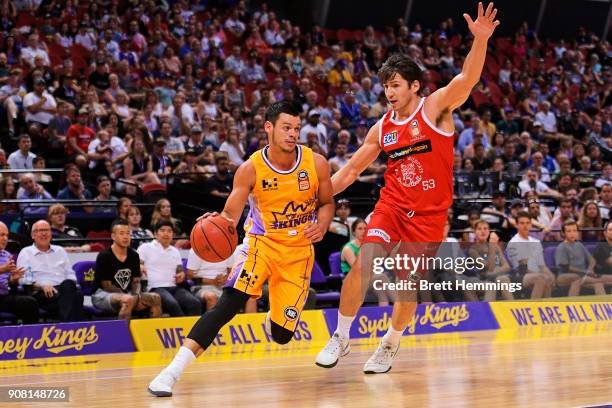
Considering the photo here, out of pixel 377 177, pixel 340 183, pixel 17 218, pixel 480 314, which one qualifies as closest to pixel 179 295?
pixel 17 218

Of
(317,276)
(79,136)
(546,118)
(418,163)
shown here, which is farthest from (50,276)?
(546,118)

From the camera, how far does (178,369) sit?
6613 mm

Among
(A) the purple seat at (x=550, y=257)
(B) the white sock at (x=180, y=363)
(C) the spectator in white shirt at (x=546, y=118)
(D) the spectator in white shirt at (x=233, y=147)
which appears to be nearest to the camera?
(B) the white sock at (x=180, y=363)

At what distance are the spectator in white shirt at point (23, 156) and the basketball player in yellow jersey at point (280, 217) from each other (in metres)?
7.49

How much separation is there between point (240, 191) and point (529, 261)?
7192 mm

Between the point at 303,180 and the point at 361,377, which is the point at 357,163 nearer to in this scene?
the point at 303,180

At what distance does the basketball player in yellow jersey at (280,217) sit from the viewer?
6957 millimetres

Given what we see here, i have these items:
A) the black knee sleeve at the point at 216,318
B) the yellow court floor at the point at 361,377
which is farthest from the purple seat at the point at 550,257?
the black knee sleeve at the point at 216,318

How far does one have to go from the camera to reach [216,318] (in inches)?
267

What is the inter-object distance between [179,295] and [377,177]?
5.66 m

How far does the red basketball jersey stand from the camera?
7.34 m

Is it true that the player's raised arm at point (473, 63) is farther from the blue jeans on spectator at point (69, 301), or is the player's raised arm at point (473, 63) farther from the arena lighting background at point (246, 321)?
the blue jeans on spectator at point (69, 301)

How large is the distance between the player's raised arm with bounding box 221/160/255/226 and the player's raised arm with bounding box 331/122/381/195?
76 cm

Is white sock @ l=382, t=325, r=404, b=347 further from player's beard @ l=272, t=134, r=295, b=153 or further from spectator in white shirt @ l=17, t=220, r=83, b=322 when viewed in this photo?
spectator in white shirt @ l=17, t=220, r=83, b=322
